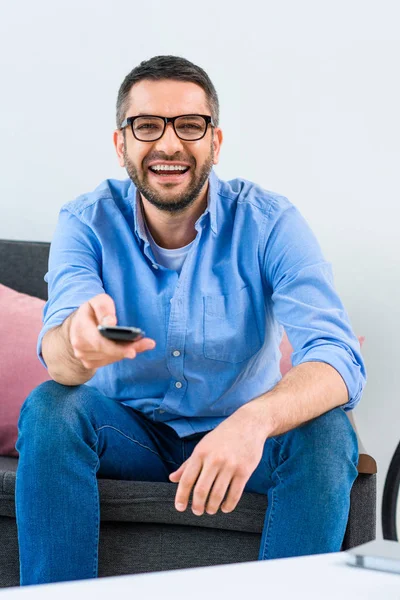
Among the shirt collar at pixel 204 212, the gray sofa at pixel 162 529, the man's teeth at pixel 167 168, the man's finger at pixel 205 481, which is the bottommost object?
the gray sofa at pixel 162 529

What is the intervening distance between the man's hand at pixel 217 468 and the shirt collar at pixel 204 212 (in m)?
0.56

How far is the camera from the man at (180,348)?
1336mm

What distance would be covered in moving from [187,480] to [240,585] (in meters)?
0.47

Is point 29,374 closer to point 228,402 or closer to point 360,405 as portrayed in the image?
point 228,402

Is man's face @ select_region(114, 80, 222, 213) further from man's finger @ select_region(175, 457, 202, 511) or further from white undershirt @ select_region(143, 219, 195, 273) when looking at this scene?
man's finger @ select_region(175, 457, 202, 511)

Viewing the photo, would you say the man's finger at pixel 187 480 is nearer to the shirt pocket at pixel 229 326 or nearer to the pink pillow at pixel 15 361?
the shirt pocket at pixel 229 326

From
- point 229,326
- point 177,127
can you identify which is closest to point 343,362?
point 229,326

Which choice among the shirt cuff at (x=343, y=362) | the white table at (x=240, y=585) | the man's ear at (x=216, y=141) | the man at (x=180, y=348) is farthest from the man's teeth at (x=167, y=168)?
the white table at (x=240, y=585)

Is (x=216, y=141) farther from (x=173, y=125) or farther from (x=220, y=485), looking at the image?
(x=220, y=485)

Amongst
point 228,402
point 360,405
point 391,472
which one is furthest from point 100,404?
point 360,405

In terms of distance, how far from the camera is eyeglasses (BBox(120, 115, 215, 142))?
1.66 meters

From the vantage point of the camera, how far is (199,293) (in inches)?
63.8

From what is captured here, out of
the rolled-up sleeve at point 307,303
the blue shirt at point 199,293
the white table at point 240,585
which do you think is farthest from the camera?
the blue shirt at point 199,293

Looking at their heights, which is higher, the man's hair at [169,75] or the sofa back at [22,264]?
the man's hair at [169,75]
